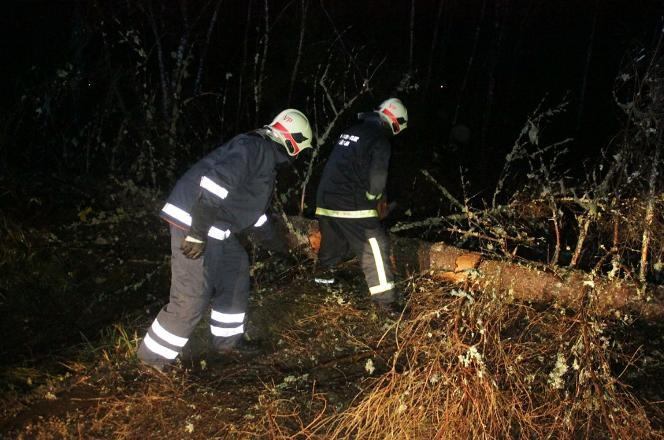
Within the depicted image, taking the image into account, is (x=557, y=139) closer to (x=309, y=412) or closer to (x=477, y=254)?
(x=477, y=254)

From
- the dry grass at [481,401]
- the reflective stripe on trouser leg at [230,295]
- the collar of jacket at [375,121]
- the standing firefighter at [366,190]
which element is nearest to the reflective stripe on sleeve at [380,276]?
the standing firefighter at [366,190]

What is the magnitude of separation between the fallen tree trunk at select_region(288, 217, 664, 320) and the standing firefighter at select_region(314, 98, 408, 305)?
35cm

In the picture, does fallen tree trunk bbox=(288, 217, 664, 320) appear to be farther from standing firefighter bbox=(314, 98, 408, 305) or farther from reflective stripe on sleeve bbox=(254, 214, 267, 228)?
reflective stripe on sleeve bbox=(254, 214, 267, 228)

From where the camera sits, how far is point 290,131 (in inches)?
138

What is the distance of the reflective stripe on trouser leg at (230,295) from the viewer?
11.9 ft

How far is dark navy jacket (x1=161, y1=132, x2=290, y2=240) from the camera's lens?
125 inches

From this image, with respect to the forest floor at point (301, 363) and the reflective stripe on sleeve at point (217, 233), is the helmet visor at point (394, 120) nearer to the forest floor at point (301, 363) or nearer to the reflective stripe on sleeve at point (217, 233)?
the forest floor at point (301, 363)

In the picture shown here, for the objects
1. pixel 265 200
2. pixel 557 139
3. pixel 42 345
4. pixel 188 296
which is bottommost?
pixel 557 139

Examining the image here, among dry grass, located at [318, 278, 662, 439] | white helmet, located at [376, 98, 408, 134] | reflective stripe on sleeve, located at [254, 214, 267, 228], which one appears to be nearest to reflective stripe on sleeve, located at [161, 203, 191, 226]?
reflective stripe on sleeve, located at [254, 214, 267, 228]

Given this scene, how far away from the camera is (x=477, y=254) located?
4.73 meters

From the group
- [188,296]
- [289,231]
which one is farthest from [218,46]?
[188,296]

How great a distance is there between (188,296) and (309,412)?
102 cm

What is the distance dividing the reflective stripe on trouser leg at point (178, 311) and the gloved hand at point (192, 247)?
4.0 inches

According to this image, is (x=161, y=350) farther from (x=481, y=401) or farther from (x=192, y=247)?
(x=481, y=401)
